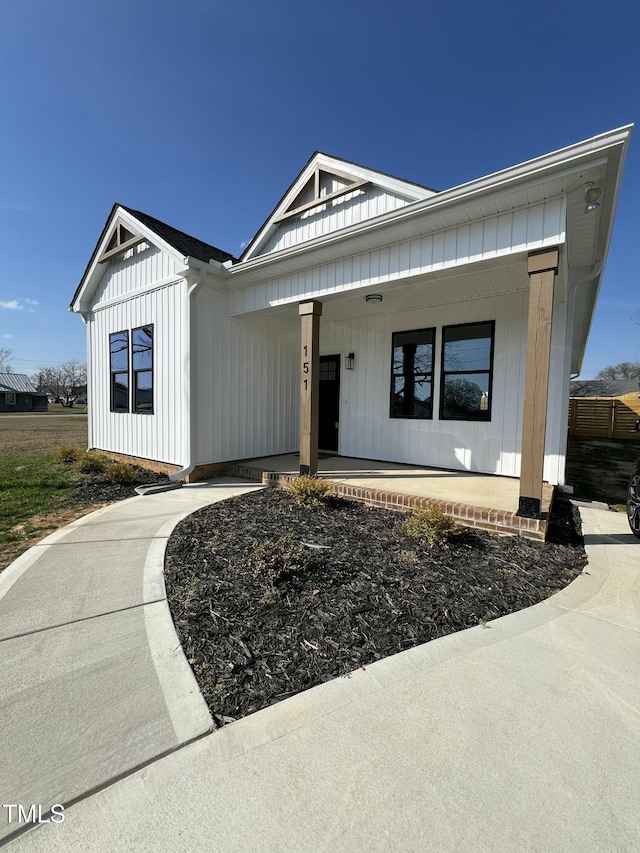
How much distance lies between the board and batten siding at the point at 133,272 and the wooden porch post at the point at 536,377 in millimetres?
6253

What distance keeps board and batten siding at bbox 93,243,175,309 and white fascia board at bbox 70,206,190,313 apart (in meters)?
0.17

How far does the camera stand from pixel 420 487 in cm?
571

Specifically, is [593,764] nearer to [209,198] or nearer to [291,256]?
[291,256]

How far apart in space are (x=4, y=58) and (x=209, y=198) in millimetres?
5274

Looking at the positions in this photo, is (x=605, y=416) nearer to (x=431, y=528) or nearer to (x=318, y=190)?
(x=318, y=190)

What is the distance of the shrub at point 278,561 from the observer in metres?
3.14

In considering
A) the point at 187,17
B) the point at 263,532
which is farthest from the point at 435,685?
the point at 187,17

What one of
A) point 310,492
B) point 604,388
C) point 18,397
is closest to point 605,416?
point 604,388

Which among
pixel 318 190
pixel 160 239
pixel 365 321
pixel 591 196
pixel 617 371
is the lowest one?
pixel 365 321

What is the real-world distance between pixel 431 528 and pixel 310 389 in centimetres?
315

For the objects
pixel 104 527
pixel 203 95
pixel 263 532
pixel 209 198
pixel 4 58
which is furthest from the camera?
pixel 209 198

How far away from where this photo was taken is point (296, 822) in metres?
1.34

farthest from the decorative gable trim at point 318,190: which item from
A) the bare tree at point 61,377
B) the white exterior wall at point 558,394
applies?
the bare tree at point 61,377

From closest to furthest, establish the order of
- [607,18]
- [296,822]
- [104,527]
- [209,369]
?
[296,822]
[104,527]
[607,18]
[209,369]
